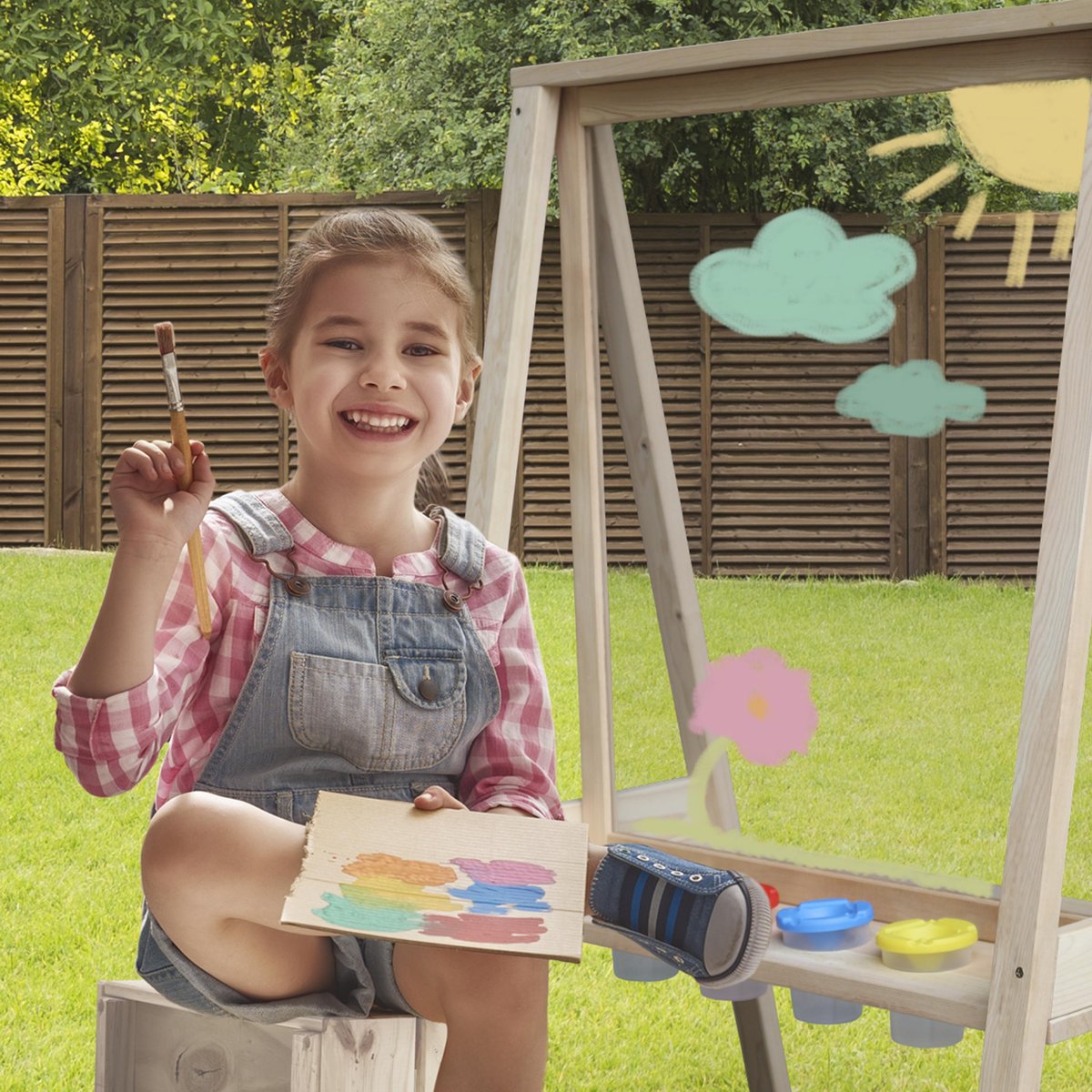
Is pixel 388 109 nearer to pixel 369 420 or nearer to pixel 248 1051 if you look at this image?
pixel 369 420

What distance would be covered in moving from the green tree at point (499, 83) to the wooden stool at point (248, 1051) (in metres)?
1.00

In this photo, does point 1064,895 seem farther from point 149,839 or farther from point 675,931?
point 149,839

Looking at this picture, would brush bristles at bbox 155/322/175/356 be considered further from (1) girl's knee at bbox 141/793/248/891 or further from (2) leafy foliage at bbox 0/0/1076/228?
(2) leafy foliage at bbox 0/0/1076/228

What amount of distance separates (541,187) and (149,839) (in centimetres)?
98

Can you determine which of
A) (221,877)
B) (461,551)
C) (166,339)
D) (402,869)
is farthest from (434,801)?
(166,339)

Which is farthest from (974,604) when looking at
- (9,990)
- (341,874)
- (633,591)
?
(9,990)

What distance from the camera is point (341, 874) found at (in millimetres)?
1149

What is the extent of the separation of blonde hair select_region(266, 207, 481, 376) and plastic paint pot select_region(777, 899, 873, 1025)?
0.65 m

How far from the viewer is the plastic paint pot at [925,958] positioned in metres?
1.44

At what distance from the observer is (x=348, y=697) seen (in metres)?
1.37

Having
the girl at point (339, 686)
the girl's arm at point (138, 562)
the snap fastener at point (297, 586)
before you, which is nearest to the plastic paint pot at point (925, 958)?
the girl at point (339, 686)

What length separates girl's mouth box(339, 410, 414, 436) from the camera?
141 centimetres

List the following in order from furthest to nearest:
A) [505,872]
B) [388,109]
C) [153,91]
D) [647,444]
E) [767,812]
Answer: [153,91] < [388,109] < [647,444] < [767,812] < [505,872]

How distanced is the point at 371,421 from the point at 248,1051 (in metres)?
0.56
